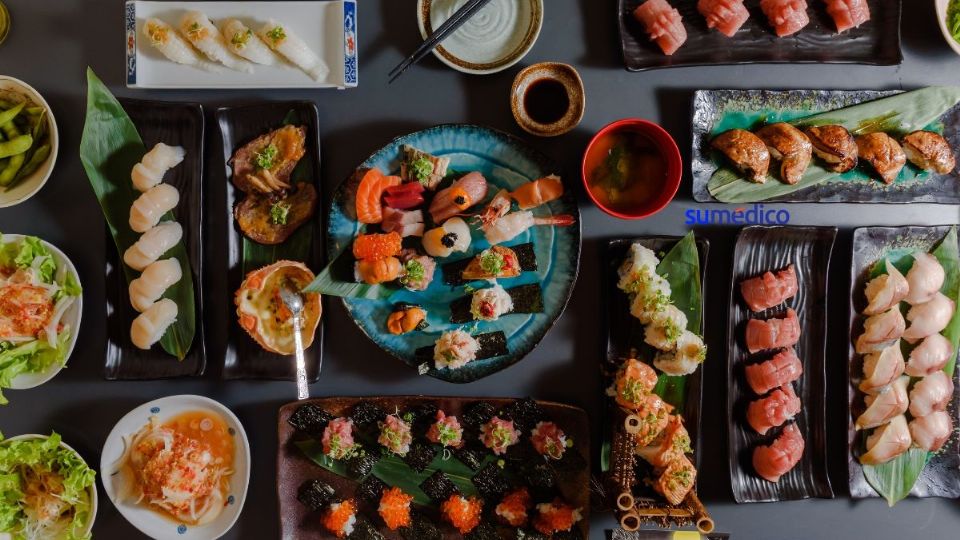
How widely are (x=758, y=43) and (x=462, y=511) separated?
3.21 meters

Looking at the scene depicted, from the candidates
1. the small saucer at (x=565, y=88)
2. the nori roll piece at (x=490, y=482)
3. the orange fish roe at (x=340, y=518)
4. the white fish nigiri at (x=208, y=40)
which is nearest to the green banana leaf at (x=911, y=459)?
the small saucer at (x=565, y=88)

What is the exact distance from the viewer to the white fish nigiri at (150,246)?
3.33 meters

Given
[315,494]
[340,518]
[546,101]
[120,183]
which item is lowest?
[340,518]

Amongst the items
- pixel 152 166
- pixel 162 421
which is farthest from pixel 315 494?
pixel 152 166

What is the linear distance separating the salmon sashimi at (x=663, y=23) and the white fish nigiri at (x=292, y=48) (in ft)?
6.02

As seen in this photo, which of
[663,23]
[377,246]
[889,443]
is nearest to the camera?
[377,246]

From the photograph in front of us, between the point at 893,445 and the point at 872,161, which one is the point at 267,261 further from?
the point at 893,445

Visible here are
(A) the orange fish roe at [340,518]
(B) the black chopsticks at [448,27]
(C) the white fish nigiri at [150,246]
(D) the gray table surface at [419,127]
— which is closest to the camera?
(B) the black chopsticks at [448,27]

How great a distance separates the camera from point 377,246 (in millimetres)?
3252

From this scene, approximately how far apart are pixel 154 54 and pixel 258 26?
0.61 m


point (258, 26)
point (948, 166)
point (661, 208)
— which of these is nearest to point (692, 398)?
point (661, 208)

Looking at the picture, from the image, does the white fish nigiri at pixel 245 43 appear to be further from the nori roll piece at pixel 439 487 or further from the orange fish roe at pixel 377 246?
the nori roll piece at pixel 439 487

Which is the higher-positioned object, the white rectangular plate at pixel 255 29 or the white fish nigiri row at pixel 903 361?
the white rectangular plate at pixel 255 29

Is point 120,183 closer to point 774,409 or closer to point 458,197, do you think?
point 458,197
